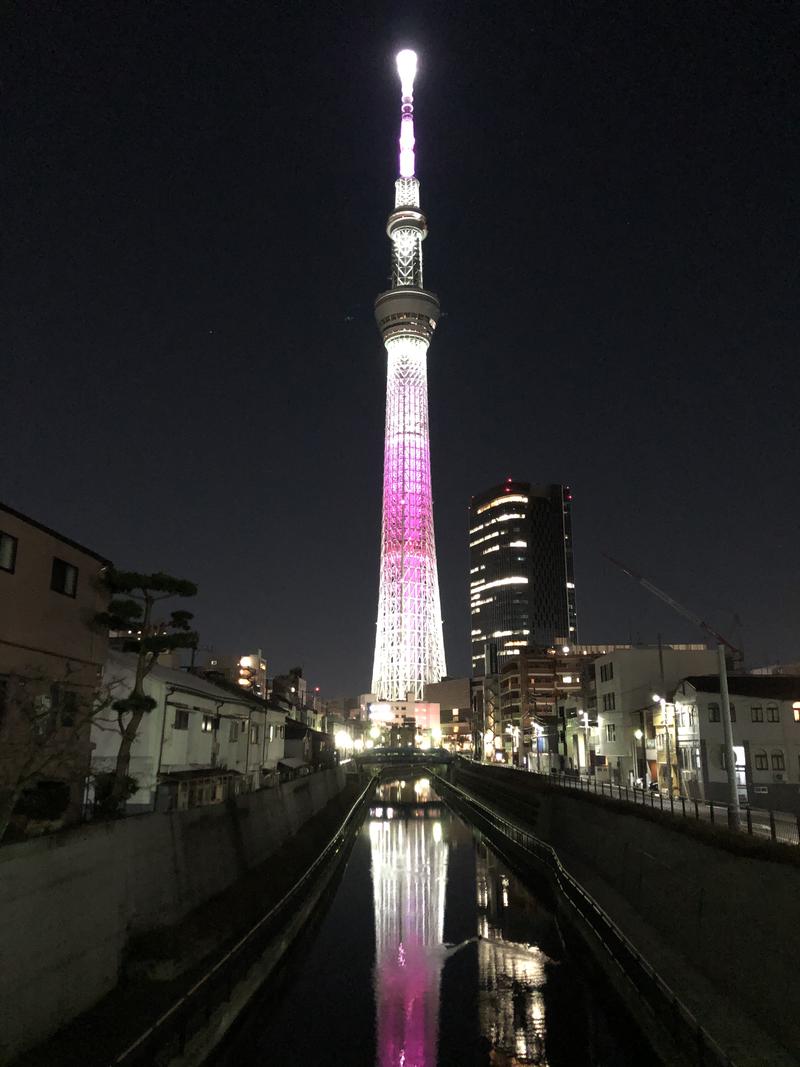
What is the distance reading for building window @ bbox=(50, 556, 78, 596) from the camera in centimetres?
1730

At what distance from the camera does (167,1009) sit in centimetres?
1231

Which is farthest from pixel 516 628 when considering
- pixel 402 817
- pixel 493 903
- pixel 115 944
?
pixel 115 944

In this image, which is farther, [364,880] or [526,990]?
[364,880]

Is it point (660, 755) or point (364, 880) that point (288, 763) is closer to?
point (364, 880)

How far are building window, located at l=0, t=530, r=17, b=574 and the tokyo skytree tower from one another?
93230 mm

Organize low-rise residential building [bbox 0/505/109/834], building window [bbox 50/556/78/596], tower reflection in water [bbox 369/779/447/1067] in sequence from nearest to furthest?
low-rise residential building [bbox 0/505/109/834], tower reflection in water [bbox 369/779/447/1067], building window [bbox 50/556/78/596]

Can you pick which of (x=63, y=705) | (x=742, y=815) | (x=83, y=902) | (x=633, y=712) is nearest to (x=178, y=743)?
(x=63, y=705)

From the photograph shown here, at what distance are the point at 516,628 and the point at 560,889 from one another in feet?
539

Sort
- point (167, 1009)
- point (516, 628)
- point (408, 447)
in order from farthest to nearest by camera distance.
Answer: point (516, 628) < point (408, 447) < point (167, 1009)

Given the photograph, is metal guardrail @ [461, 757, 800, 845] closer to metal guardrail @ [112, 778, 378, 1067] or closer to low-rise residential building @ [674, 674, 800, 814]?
low-rise residential building @ [674, 674, 800, 814]

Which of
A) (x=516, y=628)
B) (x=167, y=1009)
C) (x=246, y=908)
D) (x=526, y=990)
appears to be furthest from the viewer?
(x=516, y=628)

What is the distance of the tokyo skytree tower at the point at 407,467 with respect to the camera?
359 ft

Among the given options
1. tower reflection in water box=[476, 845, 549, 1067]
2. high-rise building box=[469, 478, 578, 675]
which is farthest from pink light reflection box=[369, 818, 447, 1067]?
high-rise building box=[469, 478, 578, 675]

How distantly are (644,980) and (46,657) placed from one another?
44.7 ft
